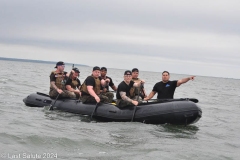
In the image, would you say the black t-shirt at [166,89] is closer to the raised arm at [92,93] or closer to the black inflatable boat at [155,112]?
the black inflatable boat at [155,112]

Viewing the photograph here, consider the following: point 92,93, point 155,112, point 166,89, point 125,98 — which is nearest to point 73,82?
point 92,93

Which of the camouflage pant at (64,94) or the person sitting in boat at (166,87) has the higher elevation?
the person sitting in boat at (166,87)

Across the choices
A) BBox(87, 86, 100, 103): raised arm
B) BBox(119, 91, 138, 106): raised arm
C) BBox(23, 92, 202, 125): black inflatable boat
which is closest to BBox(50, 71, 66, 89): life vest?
BBox(23, 92, 202, 125): black inflatable boat

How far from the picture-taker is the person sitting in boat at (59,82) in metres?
→ 11.9

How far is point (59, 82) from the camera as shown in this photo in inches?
479

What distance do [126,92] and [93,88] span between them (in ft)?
3.82

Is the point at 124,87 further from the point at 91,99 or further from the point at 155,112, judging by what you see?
the point at 91,99

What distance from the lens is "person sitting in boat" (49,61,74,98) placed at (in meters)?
11.9

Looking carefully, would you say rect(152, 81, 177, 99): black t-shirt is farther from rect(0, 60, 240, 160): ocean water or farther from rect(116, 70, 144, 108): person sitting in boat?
rect(0, 60, 240, 160): ocean water

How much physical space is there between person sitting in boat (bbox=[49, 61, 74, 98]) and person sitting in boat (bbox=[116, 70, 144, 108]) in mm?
2383

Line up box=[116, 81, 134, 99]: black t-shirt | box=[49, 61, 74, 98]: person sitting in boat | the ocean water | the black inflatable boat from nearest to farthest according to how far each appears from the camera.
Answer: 1. the ocean water
2. the black inflatable boat
3. box=[116, 81, 134, 99]: black t-shirt
4. box=[49, 61, 74, 98]: person sitting in boat

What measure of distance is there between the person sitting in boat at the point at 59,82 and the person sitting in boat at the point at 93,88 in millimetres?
1062

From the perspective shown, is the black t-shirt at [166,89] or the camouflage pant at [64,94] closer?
the black t-shirt at [166,89]

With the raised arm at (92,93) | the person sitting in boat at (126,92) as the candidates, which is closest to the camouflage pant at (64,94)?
the raised arm at (92,93)
